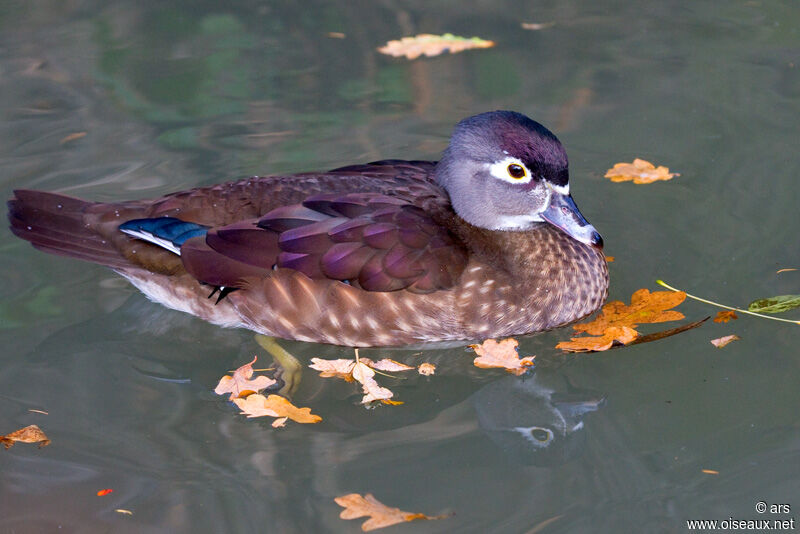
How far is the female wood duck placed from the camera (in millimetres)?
4383

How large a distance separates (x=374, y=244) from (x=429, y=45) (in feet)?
11.2

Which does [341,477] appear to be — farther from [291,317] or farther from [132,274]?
[132,274]

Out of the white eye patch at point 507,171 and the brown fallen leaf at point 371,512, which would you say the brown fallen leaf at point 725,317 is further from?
the brown fallen leaf at point 371,512

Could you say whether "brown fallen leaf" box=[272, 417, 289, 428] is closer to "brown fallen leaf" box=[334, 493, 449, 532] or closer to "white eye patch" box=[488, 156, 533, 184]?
"brown fallen leaf" box=[334, 493, 449, 532]

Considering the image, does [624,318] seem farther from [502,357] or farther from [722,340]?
[502,357]

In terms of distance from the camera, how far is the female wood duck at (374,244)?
14.4ft

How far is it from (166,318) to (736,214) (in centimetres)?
304

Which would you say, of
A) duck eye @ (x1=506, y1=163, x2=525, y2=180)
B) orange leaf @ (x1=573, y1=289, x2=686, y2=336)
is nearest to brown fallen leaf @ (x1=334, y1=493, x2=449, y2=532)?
orange leaf @ (x1=573, y1=289, x2=686, y2=336)

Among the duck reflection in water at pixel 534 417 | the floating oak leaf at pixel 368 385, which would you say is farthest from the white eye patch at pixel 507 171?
the floating oak leaf at pixel 368 385

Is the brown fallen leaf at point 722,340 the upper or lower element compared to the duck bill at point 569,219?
lower

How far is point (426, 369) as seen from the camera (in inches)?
175

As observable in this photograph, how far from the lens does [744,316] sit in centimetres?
457

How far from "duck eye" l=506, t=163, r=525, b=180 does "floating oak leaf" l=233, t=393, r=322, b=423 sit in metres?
1.41

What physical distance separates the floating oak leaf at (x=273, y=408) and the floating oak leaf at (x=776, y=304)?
6.68ft
